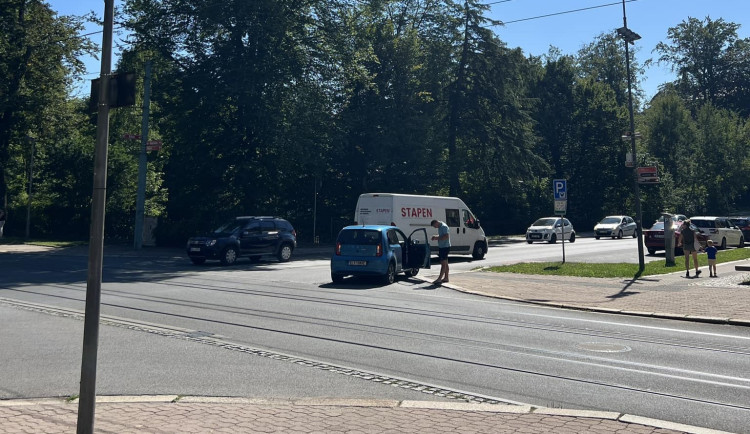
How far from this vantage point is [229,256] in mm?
25672

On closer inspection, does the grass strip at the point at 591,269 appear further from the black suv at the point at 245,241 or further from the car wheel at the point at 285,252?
the black suv at the point at 245,241

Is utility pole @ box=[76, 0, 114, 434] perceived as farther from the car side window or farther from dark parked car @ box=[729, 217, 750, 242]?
dark parked car @ box=[729, 217, 750, 242]

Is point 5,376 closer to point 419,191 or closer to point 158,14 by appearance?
point 158,14

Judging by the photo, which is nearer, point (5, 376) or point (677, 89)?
point (5, 376)

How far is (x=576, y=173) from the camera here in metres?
62.4

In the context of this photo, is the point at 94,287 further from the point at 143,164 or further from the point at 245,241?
the point at 143,164

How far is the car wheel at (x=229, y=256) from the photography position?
25.5 m

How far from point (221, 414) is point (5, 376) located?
3113 millimetres

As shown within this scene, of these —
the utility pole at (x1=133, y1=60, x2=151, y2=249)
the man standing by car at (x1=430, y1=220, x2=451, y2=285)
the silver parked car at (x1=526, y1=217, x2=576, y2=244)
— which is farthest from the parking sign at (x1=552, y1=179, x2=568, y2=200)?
the silver parked car at (x1=526, y1=217, x2=576, y2=244)

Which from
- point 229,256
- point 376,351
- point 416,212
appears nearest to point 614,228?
point 416,212

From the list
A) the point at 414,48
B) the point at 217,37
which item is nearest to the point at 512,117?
the point at 414,48

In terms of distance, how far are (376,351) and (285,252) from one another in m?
19.0

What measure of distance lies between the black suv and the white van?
11.4 feet

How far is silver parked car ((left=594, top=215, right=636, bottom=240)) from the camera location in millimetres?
48062
